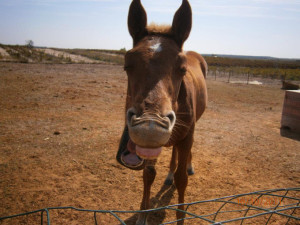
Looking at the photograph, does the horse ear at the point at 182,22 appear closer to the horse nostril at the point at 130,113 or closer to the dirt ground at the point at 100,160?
the horse nostril at the point at 130,113

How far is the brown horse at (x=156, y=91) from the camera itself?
5.58ft

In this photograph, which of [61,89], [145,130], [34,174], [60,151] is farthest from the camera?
[61,89]

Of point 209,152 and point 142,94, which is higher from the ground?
point 142,94

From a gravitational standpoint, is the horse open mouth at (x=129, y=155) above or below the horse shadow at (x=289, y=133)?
above

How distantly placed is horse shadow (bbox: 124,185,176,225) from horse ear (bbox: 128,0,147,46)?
2902 mm

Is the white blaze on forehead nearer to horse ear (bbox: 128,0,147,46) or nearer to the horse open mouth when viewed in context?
horse ear (bbox: 128,0,147,46)

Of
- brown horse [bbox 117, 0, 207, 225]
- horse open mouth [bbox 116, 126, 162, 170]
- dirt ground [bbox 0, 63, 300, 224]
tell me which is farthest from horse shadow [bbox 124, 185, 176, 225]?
horse open mouth [bbox 116, 126, 162, 170]

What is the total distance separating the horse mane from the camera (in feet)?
8.30

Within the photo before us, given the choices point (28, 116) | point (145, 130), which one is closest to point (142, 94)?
point (145, 130)

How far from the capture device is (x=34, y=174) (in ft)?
13.5

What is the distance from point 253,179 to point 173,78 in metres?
3.61

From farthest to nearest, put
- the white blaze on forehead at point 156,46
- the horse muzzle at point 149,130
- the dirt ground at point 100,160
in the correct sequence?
the dirt ground at point 100,160
the white blaze on forehead at point 156,46
the horse muzzle at point 149,130

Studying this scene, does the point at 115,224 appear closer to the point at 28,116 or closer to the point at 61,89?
the point at 28,116

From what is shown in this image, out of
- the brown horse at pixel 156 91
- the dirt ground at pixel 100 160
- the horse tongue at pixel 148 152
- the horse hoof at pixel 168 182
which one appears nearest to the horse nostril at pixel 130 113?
the brown horse at pixel 156 91
